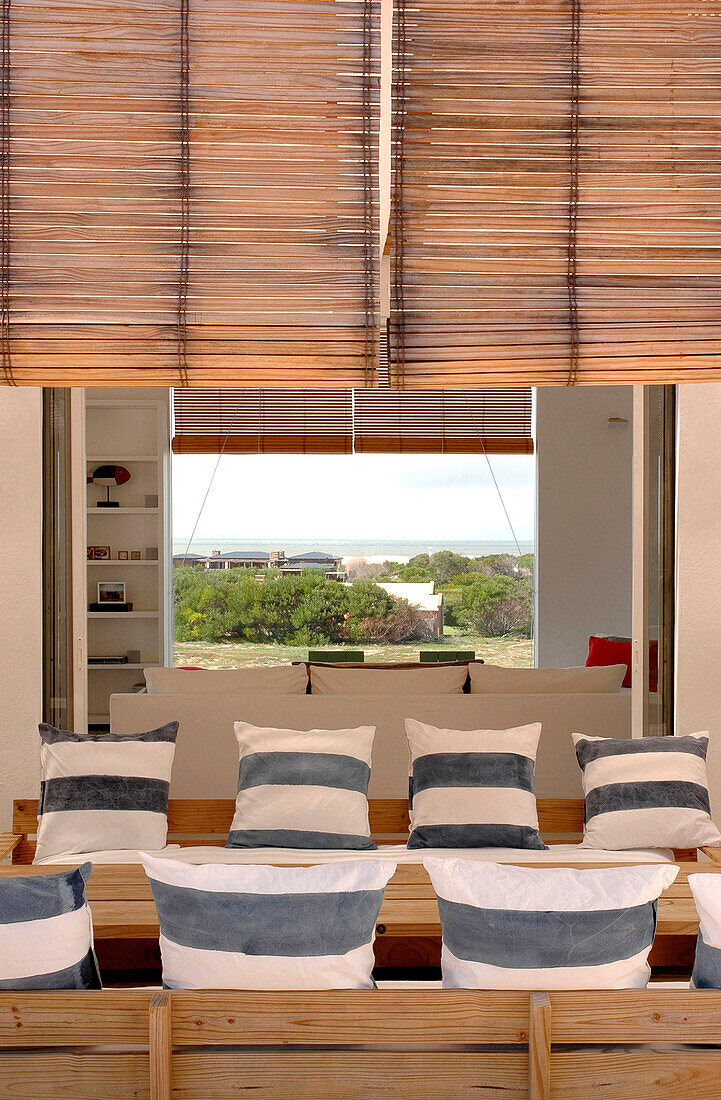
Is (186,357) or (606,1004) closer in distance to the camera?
(606,1004)

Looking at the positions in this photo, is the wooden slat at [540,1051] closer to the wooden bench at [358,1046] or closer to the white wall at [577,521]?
the wooden bench at [358,1046]

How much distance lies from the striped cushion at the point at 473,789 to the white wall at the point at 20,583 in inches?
65.1

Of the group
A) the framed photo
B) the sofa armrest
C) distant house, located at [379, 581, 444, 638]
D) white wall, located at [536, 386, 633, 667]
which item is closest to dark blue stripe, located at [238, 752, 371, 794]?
the sofa armrest

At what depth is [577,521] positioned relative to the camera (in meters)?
8.29

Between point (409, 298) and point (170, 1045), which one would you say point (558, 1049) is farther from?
point (409, 298)

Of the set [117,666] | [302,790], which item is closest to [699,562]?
[302,790]

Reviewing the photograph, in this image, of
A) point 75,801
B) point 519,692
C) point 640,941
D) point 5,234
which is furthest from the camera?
point 519,692

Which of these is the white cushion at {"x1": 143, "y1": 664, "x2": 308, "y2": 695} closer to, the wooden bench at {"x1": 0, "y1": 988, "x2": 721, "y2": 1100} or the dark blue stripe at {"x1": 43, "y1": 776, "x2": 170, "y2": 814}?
the dark blue stripe at {"x1": 43, "y1": 776, "x2": 170, "y2": 814}

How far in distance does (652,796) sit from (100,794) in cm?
178

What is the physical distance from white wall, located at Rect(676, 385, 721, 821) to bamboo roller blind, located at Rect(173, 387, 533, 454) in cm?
432

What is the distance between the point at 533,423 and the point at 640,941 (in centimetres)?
692

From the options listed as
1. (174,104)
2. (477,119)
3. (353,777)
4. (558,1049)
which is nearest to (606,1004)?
(558,1049)

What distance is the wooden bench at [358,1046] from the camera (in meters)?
1.62

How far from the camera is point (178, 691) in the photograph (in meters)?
4.18
